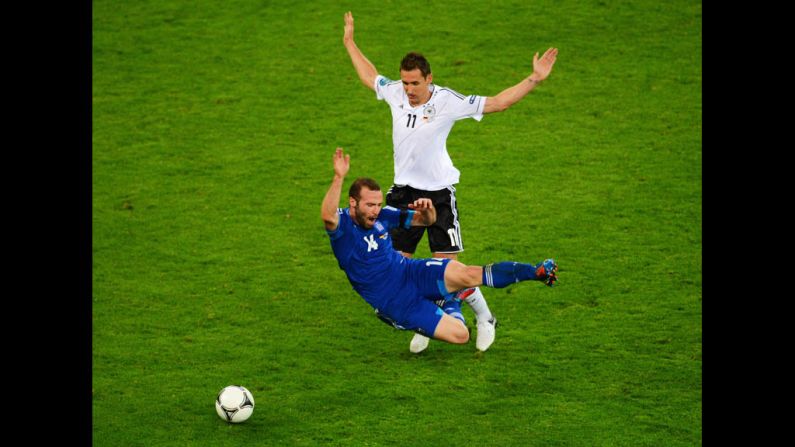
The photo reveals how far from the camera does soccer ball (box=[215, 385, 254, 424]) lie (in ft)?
26.3

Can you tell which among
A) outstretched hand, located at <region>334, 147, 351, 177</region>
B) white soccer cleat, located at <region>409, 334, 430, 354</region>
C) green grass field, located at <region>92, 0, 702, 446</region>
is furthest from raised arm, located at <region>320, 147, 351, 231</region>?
white soccer cleat, located at <region>409, 334, 430, 354</region>

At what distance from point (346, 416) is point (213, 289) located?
3.10m

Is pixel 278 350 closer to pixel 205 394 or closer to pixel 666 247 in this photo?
pixel 205 394

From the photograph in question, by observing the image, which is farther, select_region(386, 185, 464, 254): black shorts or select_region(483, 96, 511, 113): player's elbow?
select_region(386, 185, 464, 254): black shorts

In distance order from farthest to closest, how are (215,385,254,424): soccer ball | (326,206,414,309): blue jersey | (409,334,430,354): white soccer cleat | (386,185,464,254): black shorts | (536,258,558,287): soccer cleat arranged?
(409,334,430,354): white soccer cleat, (386,185,464,254): black shorts, (326,206,414,309): blue jersey, (215,385,254,424): soccer ball, (536,258,558,287): soccer cleat

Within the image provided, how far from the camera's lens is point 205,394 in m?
8.62

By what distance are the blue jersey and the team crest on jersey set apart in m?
1.26

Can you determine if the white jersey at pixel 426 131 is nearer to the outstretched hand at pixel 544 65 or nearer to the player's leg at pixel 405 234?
the player's leg at pixel 405 234

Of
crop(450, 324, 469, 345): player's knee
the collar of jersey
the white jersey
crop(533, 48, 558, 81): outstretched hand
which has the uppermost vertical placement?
crop(533, 48, 558, 81): outstretched hand

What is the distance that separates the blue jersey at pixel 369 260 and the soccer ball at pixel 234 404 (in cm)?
127

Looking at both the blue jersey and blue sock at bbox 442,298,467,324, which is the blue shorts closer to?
the blue jersey

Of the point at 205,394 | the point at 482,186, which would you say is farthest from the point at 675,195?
the point at 205,394

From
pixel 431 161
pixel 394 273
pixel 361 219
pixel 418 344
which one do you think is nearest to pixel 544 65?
pixel 431 161

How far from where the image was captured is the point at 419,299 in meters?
8.38
